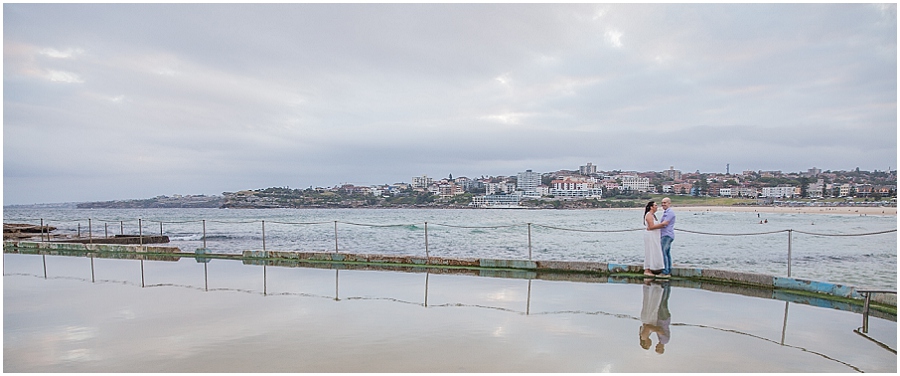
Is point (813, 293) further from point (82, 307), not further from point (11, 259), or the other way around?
point (11, 259)

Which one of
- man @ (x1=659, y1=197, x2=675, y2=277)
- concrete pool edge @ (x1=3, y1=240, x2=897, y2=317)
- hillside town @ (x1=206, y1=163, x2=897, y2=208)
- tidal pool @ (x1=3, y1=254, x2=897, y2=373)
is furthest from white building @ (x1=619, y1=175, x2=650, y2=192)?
tidal pool @ (x1=3, y1=254, x2=897, y2=373)

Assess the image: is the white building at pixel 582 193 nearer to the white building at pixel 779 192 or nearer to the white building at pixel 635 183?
the white building at pixel 635 183

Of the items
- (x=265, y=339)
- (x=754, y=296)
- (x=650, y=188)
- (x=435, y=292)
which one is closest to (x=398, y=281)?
(x=435, y=292)

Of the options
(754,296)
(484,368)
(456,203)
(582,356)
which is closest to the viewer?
(484,368)

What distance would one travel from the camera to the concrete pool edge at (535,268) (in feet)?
23.9

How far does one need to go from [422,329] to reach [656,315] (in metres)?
2.79

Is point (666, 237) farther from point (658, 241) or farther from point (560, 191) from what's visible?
point (560, 191)

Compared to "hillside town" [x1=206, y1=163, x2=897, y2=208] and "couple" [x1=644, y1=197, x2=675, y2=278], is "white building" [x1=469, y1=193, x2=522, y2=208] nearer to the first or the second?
"hillside town" [x1=206, y1=163, x2=897, y2=208]

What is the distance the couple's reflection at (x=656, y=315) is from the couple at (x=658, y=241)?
1.33ft

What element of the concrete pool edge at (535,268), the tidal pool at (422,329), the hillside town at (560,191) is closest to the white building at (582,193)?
the hillside town at (560,191)

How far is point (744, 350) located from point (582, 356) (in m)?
1.51

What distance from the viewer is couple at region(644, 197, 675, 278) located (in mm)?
8977

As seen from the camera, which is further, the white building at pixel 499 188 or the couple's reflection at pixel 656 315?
the white building at pixel 499 188

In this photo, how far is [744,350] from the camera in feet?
15.7
